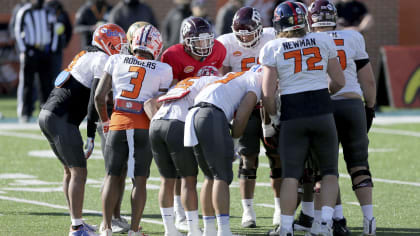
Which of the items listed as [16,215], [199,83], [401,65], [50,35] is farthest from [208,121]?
[401,65]

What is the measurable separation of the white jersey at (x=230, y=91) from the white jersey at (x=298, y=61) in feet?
0.65

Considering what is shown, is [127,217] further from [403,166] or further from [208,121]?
[403,166]

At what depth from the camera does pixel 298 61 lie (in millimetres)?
6742

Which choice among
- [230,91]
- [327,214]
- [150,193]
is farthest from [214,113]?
[150,193]

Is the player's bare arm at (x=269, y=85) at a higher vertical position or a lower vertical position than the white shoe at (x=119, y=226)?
higher

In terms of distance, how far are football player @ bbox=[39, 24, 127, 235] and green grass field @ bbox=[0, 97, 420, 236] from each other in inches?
18.8

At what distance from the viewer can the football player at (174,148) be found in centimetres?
688

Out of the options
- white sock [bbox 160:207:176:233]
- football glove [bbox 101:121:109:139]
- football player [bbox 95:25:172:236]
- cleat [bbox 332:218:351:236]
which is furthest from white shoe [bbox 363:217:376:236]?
football glove [bbox 101:121:109:139]

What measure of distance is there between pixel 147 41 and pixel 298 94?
4.24ft

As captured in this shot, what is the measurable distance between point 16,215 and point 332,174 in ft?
10.3

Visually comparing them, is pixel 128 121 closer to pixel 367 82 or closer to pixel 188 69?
pixel 188 69

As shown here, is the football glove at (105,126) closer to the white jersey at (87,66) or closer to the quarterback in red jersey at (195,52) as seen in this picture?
the white jersey at (87,66)

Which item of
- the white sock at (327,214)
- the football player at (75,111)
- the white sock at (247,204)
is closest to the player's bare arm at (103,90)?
the football player at (75,111)

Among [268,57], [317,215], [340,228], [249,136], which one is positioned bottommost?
[340,228]
